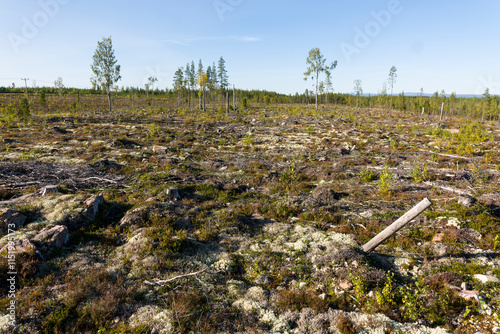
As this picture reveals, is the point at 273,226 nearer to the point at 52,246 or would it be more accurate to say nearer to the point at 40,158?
the point at 52,246

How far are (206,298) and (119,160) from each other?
15.3 m

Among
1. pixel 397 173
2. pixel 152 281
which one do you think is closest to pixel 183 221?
pixel 152 281

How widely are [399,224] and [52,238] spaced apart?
10631mm

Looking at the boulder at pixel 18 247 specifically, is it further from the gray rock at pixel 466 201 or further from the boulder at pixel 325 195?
the gray rock at pixel 466 201

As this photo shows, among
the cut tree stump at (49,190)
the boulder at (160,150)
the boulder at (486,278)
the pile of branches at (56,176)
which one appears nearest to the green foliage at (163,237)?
the cut tree stump at (49,190)

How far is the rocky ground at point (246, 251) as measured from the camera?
17.4ft

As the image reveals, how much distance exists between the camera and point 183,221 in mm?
9469

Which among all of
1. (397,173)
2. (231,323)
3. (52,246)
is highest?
(397,173)

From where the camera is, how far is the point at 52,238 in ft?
24.4

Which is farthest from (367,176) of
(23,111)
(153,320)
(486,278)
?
(23,111)

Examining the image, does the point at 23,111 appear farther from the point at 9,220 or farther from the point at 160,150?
the point at 9,220

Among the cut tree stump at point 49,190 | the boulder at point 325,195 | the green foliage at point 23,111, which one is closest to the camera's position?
the cut tree stump at point 49,190

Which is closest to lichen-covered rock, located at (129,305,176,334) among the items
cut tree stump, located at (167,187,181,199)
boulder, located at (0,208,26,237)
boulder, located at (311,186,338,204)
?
boulder, located at (0,208,26,237)

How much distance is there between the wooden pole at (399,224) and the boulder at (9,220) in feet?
37.4
